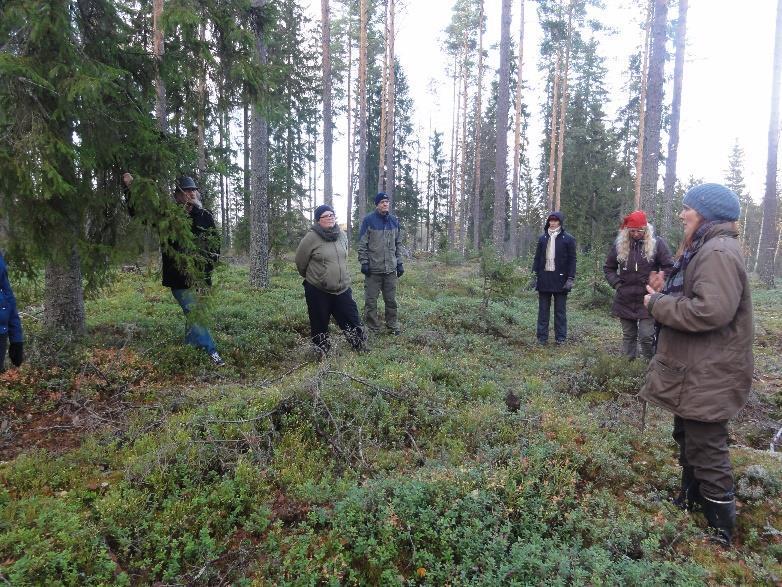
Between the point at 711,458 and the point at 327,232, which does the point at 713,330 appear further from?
the point at 327,232

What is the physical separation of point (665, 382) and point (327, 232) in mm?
4488

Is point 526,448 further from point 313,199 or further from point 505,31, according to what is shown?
point 313,199

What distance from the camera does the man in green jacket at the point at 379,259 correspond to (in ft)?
25.8

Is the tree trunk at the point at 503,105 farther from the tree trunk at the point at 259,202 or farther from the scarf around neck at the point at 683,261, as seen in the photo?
the scarf around neck at the point at 683,261

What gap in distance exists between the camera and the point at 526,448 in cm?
395

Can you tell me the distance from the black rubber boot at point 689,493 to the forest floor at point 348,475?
105mm

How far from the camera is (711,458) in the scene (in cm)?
315

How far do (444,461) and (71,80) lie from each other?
16.9ft

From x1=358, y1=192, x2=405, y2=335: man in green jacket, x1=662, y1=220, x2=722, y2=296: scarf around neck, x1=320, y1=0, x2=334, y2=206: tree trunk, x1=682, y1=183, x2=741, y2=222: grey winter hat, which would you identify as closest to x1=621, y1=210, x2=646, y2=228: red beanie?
x1=662, y1=220, x2=722, y2=296: scarf around neck

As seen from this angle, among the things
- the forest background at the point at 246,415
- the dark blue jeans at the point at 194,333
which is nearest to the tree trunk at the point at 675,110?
the forest background at the point at 246,415

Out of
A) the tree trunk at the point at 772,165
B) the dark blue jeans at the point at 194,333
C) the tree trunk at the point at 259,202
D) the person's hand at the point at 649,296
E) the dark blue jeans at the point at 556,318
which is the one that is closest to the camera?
the person's hand at the point at 649,296

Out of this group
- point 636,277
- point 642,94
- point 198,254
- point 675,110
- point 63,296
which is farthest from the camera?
point 642,94

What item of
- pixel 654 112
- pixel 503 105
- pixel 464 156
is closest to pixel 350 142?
pixel 464 156

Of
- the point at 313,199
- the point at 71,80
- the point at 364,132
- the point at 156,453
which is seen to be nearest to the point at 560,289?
the point at 156,453
